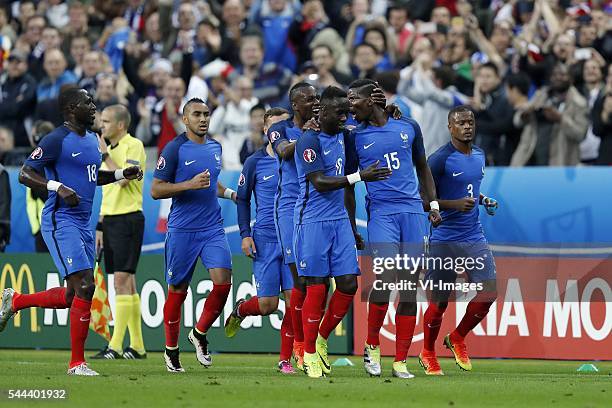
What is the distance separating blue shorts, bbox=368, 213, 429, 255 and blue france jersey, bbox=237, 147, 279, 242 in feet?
5.42

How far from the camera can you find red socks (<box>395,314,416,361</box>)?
1302 centimetres

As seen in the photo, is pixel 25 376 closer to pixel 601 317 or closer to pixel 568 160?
pixel 601 317

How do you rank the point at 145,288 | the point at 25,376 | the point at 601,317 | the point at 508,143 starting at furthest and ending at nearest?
the point at 508,143
the point at 145,288
the point at 601,317
the point at 25,376

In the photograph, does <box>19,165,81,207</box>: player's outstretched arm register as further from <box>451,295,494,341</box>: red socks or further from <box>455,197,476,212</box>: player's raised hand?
<box>451,295,494,341</box>: red socks

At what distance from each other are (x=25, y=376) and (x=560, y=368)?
18.9 ft

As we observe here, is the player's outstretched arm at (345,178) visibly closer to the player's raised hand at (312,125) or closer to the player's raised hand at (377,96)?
the player's raised hand at (312,125)

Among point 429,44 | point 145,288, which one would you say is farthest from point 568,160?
point 145,288

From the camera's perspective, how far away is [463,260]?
14.5 metres

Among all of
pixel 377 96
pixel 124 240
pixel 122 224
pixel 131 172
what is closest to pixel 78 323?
pixel 131 172

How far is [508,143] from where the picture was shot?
63.3ft

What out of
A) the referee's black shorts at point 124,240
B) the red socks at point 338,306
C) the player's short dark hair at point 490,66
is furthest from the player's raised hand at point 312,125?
the player's short dark hair at point 490,66

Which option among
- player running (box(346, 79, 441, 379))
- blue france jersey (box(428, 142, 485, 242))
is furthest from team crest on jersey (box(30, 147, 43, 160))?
blue france jersey (box(428, 142, 485, 242))

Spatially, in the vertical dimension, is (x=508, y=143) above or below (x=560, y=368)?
above

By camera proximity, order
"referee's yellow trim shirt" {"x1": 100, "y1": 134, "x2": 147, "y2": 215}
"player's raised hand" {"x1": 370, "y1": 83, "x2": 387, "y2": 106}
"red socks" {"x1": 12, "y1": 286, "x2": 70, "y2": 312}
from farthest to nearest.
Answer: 1. "referee's yellow trim shirt" {"x1": 100, "y1": 134, "x2": 147, "y2": 215}
2. "red socks" {"x1": 12, "y1": 286, "x2": 70, "y2": 312}
3. "player's raised hand" {"x1": 370, "y1": 83, "x2": 387, "y2": 106}
